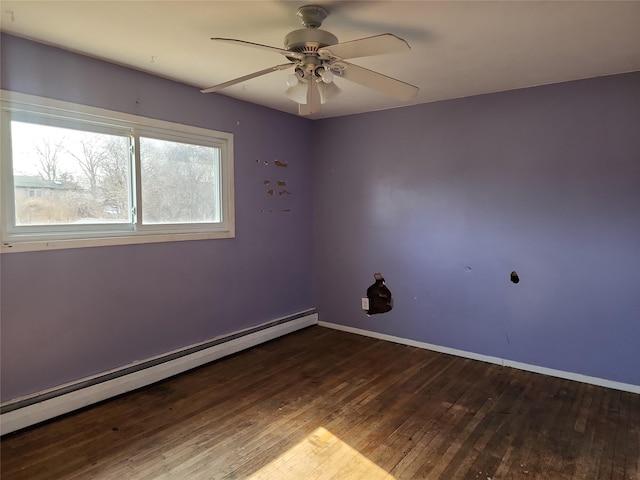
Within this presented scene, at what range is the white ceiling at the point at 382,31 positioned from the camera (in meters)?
1.98

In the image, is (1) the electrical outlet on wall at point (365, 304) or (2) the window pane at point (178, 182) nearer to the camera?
(2) the window pane at point (178, 182)

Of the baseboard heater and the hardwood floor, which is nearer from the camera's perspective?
the hardwood floor

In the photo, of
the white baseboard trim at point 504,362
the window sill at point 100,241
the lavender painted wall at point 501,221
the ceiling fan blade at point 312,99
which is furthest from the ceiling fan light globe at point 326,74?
the white baseboard trim at point 504,362

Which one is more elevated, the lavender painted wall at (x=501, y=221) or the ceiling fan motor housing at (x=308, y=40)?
the ceiling fan motor housing at (x=308, y=40)

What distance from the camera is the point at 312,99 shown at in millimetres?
2371

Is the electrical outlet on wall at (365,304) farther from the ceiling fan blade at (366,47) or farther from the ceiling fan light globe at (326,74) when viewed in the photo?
the ceiling fan blade at (366,47)

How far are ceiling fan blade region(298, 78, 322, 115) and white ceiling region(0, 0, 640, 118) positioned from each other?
0.32 m

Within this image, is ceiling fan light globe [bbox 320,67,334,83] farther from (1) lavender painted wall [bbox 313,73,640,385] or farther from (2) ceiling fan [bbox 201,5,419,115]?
(1) lavender painted wall [bbox 313,73,640,385]

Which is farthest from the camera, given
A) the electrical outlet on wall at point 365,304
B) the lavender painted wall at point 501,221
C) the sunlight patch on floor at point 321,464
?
the electrical outlet on wall at point 365,304

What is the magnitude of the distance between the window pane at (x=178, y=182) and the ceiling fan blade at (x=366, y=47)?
1787mm

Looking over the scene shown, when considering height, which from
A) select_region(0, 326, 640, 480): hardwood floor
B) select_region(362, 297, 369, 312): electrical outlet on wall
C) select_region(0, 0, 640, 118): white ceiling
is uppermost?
select_region(0, 0, 640, 118): white ceiling

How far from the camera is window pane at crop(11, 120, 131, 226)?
2438 mm

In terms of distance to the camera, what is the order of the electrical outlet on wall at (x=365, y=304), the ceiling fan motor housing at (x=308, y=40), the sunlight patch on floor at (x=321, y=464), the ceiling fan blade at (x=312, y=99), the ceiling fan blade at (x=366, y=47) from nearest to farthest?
the ceiling fan blade at (x=366, y=47) < the ceiling fan motor housing at (x=308, y=40) < the sunlight patch on floor at (x=321, y=464) < the ceiling fan blade at (x=312, y=99) < the electrical outlet on wall at (x=365, y=304)

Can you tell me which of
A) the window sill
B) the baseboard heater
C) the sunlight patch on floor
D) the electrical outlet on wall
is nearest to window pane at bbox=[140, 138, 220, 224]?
the window sill
